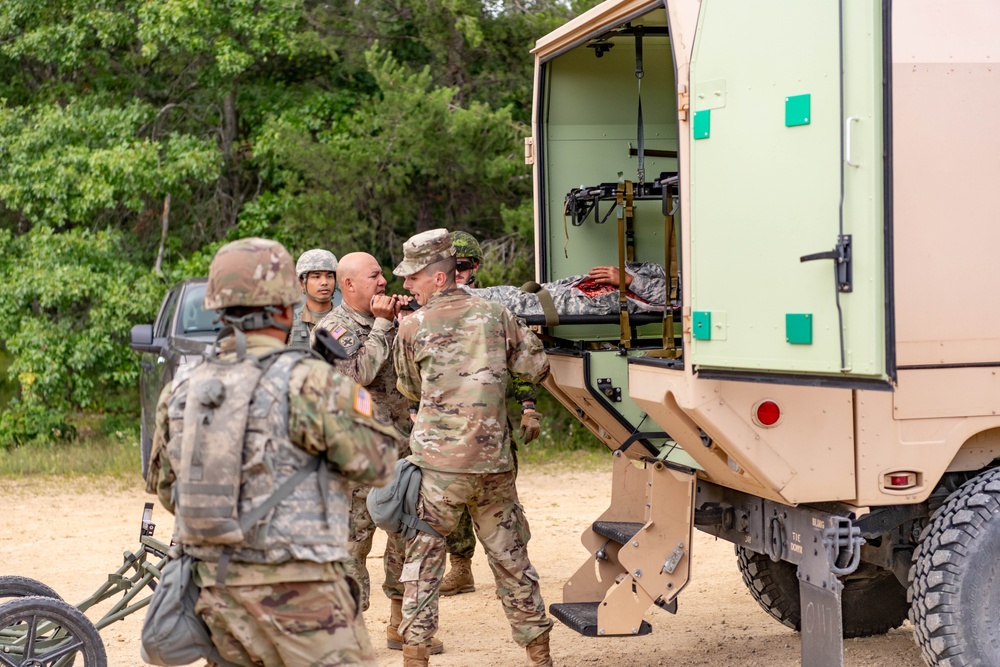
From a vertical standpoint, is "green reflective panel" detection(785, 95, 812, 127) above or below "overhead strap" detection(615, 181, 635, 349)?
above

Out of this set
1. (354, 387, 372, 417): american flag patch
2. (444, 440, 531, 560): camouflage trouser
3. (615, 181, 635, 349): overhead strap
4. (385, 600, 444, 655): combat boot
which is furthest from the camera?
(444, 440, 531, 560): camouflage trouser

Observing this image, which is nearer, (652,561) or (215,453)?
(215,453)

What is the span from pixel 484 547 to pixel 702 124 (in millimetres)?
1997

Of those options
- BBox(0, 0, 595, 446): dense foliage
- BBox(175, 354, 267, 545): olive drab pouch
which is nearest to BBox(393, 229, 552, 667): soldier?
BBox(175, 354, 267, 545): olive drab pouch

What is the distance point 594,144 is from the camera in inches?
259

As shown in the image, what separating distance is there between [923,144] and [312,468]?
2.40m

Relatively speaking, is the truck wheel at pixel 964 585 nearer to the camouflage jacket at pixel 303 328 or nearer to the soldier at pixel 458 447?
the soldier at pixel 458 447

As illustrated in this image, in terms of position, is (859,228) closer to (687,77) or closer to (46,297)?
(687,77)

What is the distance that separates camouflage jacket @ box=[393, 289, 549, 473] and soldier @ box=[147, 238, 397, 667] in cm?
172

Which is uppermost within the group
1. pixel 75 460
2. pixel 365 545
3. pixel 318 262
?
pixel 318 262

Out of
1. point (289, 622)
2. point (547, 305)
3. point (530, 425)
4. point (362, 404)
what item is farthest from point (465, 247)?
point (289, 622)

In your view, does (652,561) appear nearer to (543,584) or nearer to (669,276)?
(669,276)

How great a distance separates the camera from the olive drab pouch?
334 centimetres

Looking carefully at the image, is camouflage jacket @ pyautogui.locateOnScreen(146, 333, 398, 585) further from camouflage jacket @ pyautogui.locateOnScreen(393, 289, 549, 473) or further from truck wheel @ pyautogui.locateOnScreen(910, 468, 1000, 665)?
truck wheel @ pyautogui.locateOnScreen(910, 468, 1000, 665)
